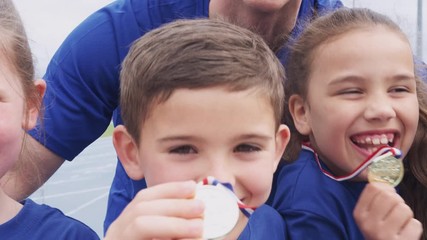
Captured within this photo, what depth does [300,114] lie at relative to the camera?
174 cm

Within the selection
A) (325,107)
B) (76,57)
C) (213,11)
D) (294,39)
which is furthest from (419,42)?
(76,57)

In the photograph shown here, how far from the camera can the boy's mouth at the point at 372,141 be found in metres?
1.54

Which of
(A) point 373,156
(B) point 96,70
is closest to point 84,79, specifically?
(B) point 96,70

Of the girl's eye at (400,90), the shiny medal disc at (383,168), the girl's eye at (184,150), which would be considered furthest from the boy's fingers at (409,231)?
the girl's eye at (184,150)

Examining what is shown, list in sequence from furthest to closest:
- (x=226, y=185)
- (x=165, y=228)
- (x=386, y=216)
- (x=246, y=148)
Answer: (x=386, y=216) < (x=246, y=148) < (x=226, y=185) < (x=165, y=228)

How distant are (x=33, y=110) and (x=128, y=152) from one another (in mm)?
280

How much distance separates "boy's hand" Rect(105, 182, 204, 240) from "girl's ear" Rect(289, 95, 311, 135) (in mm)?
813

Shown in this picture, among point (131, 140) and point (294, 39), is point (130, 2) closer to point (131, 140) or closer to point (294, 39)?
point (294, 39)

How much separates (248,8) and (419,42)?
722 millimetres

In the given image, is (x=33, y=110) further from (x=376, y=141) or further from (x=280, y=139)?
(x=376, y=141)

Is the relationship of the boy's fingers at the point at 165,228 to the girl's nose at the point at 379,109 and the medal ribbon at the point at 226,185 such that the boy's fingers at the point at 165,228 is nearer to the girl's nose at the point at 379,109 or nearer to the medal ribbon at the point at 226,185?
the medal ribbon at the point at 226,185

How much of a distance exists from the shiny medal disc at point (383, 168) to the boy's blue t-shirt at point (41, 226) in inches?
28.7

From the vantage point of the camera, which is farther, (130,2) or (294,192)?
(130,2)

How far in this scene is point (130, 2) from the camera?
1.84 meters
